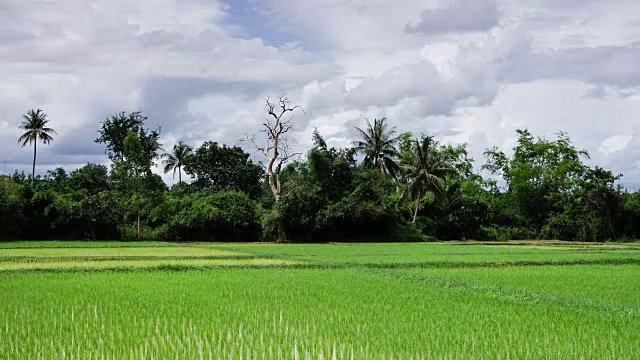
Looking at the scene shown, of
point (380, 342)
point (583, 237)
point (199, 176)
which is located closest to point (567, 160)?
point (583, 237)

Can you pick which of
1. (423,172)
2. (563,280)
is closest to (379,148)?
(423,172)

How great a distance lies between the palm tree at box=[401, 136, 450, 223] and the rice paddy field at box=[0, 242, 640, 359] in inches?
820

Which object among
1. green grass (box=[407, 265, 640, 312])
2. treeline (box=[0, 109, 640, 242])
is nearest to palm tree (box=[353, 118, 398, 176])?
treeline (box=[0, 109, 640, 242])

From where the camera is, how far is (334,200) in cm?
3444

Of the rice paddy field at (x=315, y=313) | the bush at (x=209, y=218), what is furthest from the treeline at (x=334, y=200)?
the rice paddy field at (x=315, y=313)

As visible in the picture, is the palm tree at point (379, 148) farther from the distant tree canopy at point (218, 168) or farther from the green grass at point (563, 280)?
the green grass at point (563, 280)

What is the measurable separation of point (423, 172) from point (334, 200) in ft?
17.4

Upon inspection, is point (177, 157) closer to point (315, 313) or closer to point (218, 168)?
point (218, 168)

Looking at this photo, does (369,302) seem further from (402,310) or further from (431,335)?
(431,335)

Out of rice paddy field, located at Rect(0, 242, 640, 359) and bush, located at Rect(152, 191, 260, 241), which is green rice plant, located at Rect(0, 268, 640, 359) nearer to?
rice paddy field, located at Rect(0, 242, 640, 359)

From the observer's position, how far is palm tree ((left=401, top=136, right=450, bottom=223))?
3641 cm

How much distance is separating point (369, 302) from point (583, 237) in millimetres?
30898

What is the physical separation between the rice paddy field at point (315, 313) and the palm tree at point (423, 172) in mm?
20838

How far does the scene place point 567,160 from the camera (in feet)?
137
